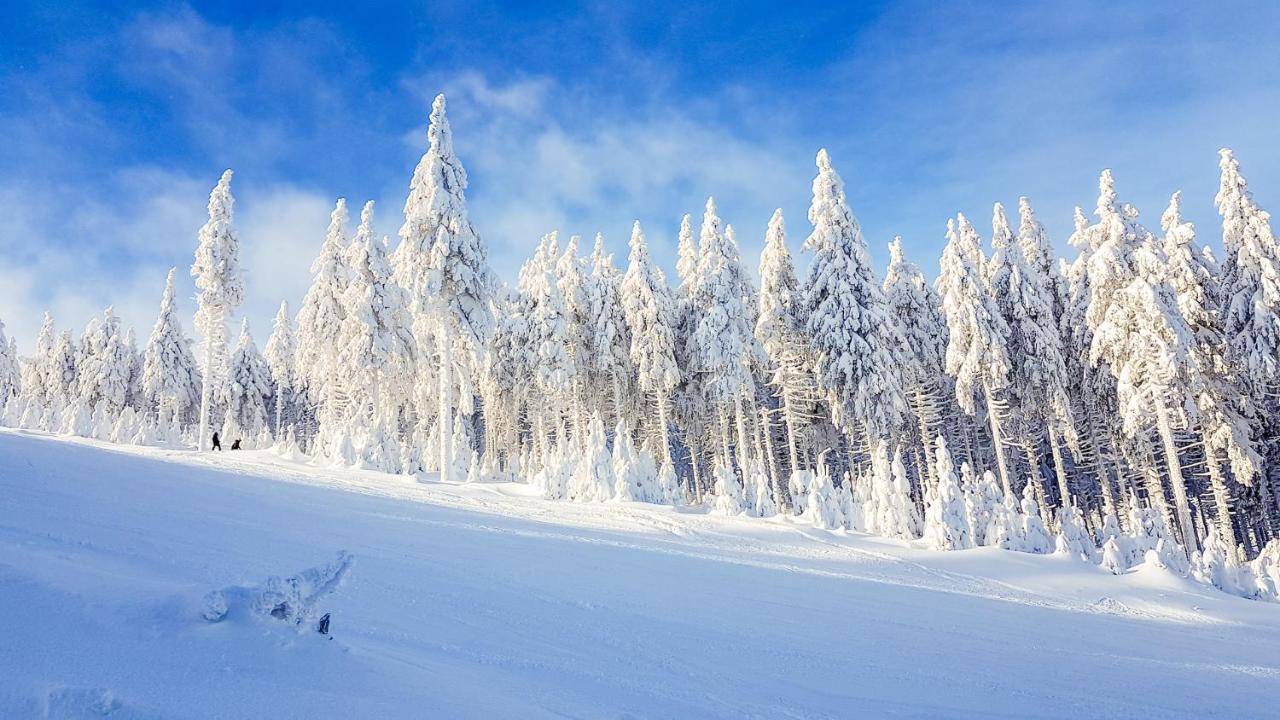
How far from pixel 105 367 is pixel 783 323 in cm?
5180

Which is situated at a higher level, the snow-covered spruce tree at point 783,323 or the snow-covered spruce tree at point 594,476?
the snow-covered spruce tree at point 783,323

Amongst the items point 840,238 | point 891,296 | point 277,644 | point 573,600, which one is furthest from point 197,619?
point 891,296

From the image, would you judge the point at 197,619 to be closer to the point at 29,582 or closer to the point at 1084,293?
the point at 29,582

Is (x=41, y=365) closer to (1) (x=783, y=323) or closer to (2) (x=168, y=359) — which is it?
(2) (x=168, y=359)

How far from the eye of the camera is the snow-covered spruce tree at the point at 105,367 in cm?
5112

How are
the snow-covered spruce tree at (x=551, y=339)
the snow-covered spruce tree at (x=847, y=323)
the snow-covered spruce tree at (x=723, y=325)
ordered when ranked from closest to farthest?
the snow-covered spruce tree at (x=847, y=323), the snow-covered spruce tree at (x=723, y=325), the snow-covered spruce tree at (x=551, y=339)

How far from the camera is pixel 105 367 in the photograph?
51.5m

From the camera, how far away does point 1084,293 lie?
28938mm

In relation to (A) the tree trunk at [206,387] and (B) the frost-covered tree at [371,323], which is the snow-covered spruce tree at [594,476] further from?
(A) the tree trunk at [206,387]

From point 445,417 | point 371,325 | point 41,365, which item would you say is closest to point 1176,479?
point 445,417

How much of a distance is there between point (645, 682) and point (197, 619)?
10.5 ft

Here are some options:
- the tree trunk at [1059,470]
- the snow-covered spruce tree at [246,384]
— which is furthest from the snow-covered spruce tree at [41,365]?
the tree trunk at [1059,470]

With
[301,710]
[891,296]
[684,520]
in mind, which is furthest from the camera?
[891,296]

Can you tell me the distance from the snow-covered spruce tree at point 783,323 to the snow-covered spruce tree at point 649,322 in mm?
4626
